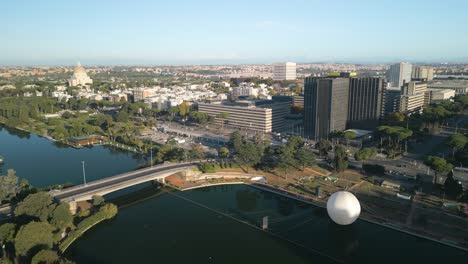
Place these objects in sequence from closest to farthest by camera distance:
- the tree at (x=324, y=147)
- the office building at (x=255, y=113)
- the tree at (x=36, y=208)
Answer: the tree at (x=36, y=208)
the tree at (x=324, y=147)
the office building at (x=255, y=113)

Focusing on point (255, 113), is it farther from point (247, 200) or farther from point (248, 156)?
point (247, 200)

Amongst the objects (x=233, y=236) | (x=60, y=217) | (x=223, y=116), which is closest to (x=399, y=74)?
(x=223, y=116)

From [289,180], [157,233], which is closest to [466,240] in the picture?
[289,180]

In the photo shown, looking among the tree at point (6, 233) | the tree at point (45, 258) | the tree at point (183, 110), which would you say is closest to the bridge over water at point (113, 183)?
the tree at point (6, 233)

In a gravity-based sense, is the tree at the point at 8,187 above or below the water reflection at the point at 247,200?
above

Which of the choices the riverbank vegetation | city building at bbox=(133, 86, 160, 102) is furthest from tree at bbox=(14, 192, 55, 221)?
city building at bbox=(133, 86, 160, 102)

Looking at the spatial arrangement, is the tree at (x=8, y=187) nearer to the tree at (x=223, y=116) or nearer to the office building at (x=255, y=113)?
the office building at (x=255, y=113)

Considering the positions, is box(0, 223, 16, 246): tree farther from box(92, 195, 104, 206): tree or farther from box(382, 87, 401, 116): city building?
box(382, 87, 401, 116): city building
